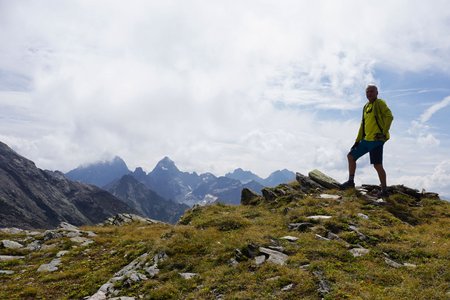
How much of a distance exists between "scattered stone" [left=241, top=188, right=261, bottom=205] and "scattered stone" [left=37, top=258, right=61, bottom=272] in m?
13.9

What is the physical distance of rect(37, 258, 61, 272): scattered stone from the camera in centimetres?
1816

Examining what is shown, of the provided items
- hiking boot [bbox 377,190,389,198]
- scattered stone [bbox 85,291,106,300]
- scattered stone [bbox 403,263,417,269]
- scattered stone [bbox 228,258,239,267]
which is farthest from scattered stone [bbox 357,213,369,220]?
scattered stone [bbox 85,291,106,300]

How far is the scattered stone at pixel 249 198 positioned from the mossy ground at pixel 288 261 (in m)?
3.39

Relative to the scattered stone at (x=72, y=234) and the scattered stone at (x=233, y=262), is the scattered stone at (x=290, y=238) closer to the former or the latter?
the scattered stone at (x=233, y=262)

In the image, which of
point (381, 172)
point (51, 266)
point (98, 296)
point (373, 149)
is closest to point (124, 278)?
point (98, 296)

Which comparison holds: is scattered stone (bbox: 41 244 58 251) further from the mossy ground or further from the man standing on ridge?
the man standing on ridge

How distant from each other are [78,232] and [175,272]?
15507mm

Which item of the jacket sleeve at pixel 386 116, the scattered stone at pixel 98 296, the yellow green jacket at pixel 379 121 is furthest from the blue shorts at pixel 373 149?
the scattered stone at pixel 98 296

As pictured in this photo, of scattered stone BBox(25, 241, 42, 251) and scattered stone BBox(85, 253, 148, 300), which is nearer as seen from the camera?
scattered stone BBox(85, 253, 148, 300)

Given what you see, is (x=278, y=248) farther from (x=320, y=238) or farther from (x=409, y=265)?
(x=409, y=265)

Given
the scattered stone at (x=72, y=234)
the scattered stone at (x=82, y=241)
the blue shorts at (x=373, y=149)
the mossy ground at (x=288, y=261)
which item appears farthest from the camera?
the scattered stone at (x=72, y=234)

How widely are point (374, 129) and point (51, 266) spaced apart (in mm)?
19857

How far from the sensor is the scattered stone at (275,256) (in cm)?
1371

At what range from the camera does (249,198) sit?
28188 millimetres
